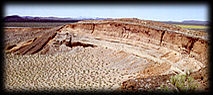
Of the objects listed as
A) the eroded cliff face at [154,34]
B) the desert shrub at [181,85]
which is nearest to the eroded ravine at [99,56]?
the eroded cliff face at [154,34]

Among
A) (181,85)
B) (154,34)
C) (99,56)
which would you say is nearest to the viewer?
(181,85)

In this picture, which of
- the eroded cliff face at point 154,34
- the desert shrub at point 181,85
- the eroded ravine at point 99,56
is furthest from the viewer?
the eroded ravine at point 99,56

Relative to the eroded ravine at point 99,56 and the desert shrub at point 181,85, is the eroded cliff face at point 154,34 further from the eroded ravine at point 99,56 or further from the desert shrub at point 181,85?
the desert shrub at point 181,85

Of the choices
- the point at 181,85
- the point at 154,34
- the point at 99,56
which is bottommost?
the point at 99,56

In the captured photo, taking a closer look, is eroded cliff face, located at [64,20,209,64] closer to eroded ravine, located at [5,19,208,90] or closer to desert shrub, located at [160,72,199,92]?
eroded ravine, located at [5,19,208,90]

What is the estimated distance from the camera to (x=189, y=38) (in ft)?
28.9

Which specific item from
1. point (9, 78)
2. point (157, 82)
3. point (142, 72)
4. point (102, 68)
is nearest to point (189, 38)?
point (142, 72)

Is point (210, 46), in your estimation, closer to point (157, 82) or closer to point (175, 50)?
point (175, 50)

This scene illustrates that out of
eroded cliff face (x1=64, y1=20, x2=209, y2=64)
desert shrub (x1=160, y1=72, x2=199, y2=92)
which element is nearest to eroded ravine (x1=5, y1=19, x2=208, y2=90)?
eroded cliff face (x1=64, y1=20, x2=209, y2=64)

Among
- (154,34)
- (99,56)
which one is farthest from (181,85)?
(99,56)

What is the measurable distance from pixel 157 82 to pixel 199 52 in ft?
12.7

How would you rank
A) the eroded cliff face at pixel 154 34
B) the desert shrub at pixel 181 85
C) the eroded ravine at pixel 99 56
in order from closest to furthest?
the desert shrub at pixel 181 85
the eroded cliff face at pixel 154 34
the eroded ravine at pixel 99 56

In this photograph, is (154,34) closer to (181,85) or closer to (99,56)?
(99,56)

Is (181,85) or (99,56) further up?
(181,85)
